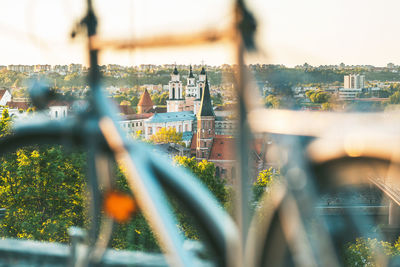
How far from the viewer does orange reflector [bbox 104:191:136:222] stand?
1.05 metres

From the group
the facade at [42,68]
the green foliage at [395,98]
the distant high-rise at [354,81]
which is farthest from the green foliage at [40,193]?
the green foliage at [395,98]

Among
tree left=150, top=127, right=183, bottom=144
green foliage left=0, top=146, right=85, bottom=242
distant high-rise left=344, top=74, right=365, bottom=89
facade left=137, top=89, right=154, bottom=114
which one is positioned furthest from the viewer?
tree left=150, top=127, right=183, bottom=144

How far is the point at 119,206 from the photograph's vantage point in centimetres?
112

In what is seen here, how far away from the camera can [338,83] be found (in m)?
1.02

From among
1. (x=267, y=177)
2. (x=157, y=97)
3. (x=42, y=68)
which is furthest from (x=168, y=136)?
(x=42, y=68)

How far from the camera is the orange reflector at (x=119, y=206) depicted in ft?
3.45

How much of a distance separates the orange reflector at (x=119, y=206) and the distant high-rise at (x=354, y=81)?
0.47 metres

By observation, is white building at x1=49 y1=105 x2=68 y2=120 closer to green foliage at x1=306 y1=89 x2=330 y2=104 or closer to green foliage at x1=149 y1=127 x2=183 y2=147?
green foliage at x1=306 y1=89 x2=330 y2=104

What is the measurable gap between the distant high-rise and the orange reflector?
0.47 m

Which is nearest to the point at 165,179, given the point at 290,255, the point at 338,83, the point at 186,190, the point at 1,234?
the point at 186,190

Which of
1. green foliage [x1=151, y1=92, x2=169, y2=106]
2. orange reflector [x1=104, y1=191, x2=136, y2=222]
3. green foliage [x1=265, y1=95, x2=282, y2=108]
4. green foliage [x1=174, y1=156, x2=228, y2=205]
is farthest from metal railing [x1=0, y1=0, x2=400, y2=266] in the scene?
green foliage [x1=174, y1=156, x2=228, y2=205]

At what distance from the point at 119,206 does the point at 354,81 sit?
0.54 m

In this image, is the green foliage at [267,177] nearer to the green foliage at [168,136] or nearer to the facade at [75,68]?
the facade at [75,68]

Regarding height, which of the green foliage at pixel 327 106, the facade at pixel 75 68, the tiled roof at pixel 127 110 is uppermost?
the facade at pixel 75 68
